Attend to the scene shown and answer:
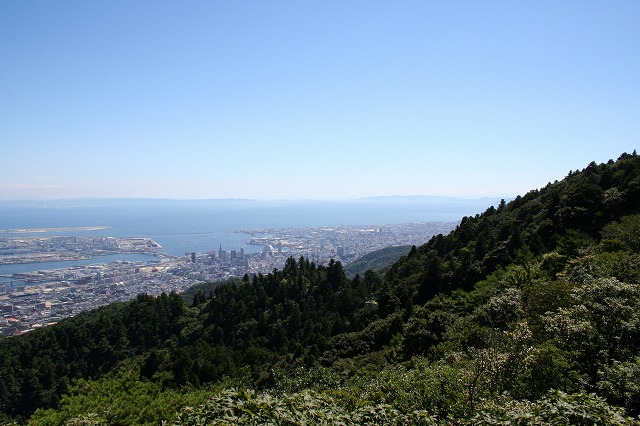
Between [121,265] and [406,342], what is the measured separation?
95.2 m

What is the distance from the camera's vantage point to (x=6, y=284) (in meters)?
73.9

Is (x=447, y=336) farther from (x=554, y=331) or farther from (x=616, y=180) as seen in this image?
(x=616, y=180)

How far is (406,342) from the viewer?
55.9 ft

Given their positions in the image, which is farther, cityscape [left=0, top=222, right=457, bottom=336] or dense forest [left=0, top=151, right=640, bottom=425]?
cityscape [left=0, top=222, right=457, bottom=336]

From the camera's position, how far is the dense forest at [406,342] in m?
5.43

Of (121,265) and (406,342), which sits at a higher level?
(406,342)

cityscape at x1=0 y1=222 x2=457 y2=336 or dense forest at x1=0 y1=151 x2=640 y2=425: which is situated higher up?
dense forest at x1=0 y1=151 x2=640 y2=425

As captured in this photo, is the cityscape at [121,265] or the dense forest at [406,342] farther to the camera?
the cityscape at [121,265]

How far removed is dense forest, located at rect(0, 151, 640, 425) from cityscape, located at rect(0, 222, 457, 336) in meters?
23.3

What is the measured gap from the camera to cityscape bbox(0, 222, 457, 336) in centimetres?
6016

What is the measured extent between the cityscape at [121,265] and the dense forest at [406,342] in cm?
2327

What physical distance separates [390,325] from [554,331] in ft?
46.2

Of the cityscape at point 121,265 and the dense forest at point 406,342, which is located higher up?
the dense forest at point 406,342

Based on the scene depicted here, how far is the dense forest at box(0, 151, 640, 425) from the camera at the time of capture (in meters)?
5.43
